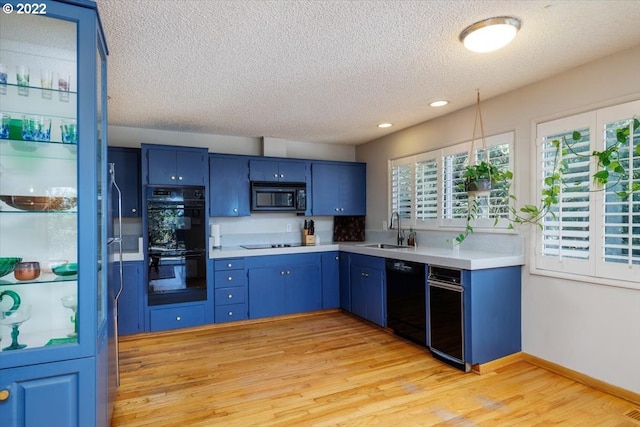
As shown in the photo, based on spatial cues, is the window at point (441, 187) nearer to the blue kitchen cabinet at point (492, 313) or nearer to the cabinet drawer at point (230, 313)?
the blue kitchen cabinet at point (492, 313)

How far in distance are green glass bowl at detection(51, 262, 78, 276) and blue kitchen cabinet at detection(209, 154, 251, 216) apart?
2648 mm

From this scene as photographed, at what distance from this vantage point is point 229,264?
4.24m

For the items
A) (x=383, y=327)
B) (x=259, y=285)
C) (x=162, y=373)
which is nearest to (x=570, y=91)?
(x=383, y=327)

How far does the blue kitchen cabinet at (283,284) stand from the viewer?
14.3ft

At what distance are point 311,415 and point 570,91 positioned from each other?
308 centimetres

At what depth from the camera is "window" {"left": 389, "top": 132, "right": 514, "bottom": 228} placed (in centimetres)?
333

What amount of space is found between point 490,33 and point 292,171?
3144 millimetres

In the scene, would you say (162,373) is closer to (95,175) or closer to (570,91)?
(95,175)

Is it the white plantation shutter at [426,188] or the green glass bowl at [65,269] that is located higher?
the white plantation shutter at [426,188]

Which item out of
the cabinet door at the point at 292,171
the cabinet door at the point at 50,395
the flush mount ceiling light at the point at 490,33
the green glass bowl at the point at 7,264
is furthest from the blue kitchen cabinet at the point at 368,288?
the green glass bowl at the point at 7,264

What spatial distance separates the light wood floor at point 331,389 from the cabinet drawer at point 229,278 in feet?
2.34

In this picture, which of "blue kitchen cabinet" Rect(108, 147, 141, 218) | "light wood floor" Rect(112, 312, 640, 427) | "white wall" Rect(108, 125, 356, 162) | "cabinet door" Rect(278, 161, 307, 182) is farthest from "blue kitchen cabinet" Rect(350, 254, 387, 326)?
→ "blue kitchen cabinet" Rect(108, 147, 141, 218)

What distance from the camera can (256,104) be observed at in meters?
3.50

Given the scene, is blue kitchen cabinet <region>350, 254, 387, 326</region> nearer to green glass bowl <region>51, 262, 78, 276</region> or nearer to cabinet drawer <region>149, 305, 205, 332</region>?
cabinet drawer <region>149, 305, 205, 332</region>
